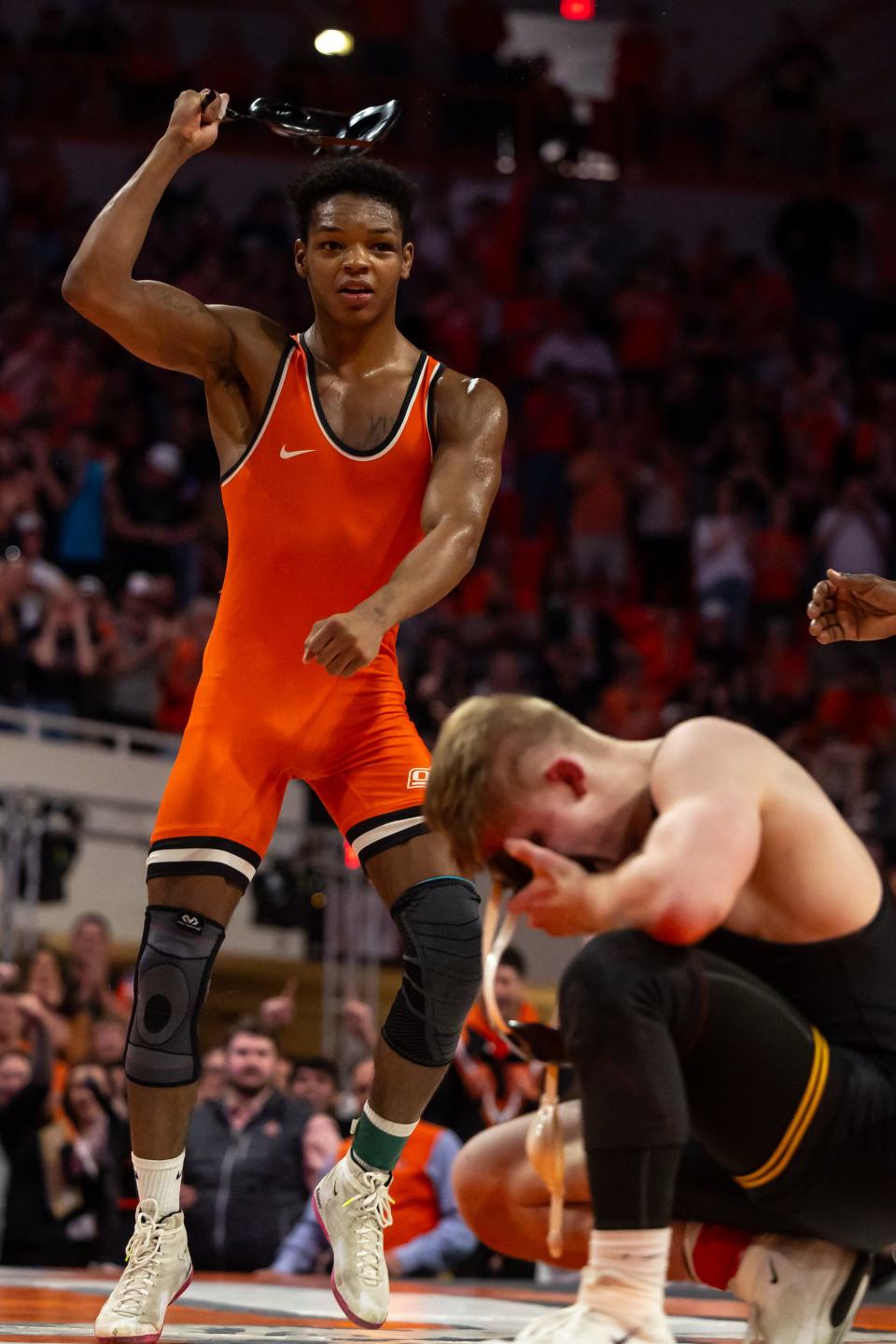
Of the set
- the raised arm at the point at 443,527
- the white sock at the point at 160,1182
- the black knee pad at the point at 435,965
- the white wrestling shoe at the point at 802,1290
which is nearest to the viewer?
the white wrestling shoe at the point at 802,1290

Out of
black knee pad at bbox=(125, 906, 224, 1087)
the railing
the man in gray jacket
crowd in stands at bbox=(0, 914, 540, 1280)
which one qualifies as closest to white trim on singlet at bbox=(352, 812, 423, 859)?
black knee pad at bbox=(125, 906, 224, 1087)

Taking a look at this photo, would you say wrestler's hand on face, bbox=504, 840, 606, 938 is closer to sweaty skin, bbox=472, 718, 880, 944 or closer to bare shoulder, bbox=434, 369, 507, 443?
sweaty skin, bbox=472, 718, 880, 944

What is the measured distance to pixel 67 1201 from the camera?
6.73 meters

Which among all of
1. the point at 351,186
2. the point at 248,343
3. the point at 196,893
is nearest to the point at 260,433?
the point at 248,343

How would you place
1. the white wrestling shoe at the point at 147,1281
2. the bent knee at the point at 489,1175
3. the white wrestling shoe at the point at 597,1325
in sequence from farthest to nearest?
the white wrestling shoe at the point at 147,1281, the bent knee at the point at 489,1175, the white wrestling shoe at the point at 597,1325

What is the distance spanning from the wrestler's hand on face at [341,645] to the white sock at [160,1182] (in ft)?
3.41

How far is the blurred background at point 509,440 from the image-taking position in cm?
821

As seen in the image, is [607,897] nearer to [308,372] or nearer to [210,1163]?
[308,372]

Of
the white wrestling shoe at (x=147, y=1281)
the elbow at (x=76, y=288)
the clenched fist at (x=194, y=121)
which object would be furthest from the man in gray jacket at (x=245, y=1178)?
the clenched fist at (x=194, y=121)

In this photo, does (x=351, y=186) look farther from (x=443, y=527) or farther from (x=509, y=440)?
(x=509, y=440)

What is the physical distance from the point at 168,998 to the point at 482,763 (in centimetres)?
131

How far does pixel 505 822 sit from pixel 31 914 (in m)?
5.92

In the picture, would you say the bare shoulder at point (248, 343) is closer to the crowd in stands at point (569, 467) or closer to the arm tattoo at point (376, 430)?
the arm tattoo at point (376, 430)

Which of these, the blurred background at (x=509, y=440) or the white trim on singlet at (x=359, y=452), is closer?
the white trim on singlet at (x=359, y=452)
